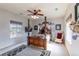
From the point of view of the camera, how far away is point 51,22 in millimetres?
2090

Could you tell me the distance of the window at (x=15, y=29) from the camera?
6.67 feet

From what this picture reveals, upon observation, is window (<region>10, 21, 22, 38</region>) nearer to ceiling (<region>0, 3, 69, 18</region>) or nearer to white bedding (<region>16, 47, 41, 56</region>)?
ceiling (<region>0, 3, 69, 18</region>)

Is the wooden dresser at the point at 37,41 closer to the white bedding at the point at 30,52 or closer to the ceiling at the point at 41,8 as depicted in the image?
the white bedding at the point at 30,52

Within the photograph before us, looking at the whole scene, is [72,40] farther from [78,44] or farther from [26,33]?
[26,33]

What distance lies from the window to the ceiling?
21 centimetres

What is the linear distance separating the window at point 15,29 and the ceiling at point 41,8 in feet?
0.69

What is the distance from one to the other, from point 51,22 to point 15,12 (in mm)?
735

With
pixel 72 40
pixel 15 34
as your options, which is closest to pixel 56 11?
pixel 72 40

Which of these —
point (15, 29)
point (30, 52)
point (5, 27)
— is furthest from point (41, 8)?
point (30, 52)

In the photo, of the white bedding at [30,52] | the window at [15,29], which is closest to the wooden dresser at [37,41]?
the white bedding at [30,52]

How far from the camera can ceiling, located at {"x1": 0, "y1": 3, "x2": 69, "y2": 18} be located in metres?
1.95

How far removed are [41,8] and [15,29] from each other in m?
0.67

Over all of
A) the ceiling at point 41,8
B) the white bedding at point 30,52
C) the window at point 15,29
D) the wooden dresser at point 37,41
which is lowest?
the white bedding at point 30,52

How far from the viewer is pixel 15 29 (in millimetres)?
2082
